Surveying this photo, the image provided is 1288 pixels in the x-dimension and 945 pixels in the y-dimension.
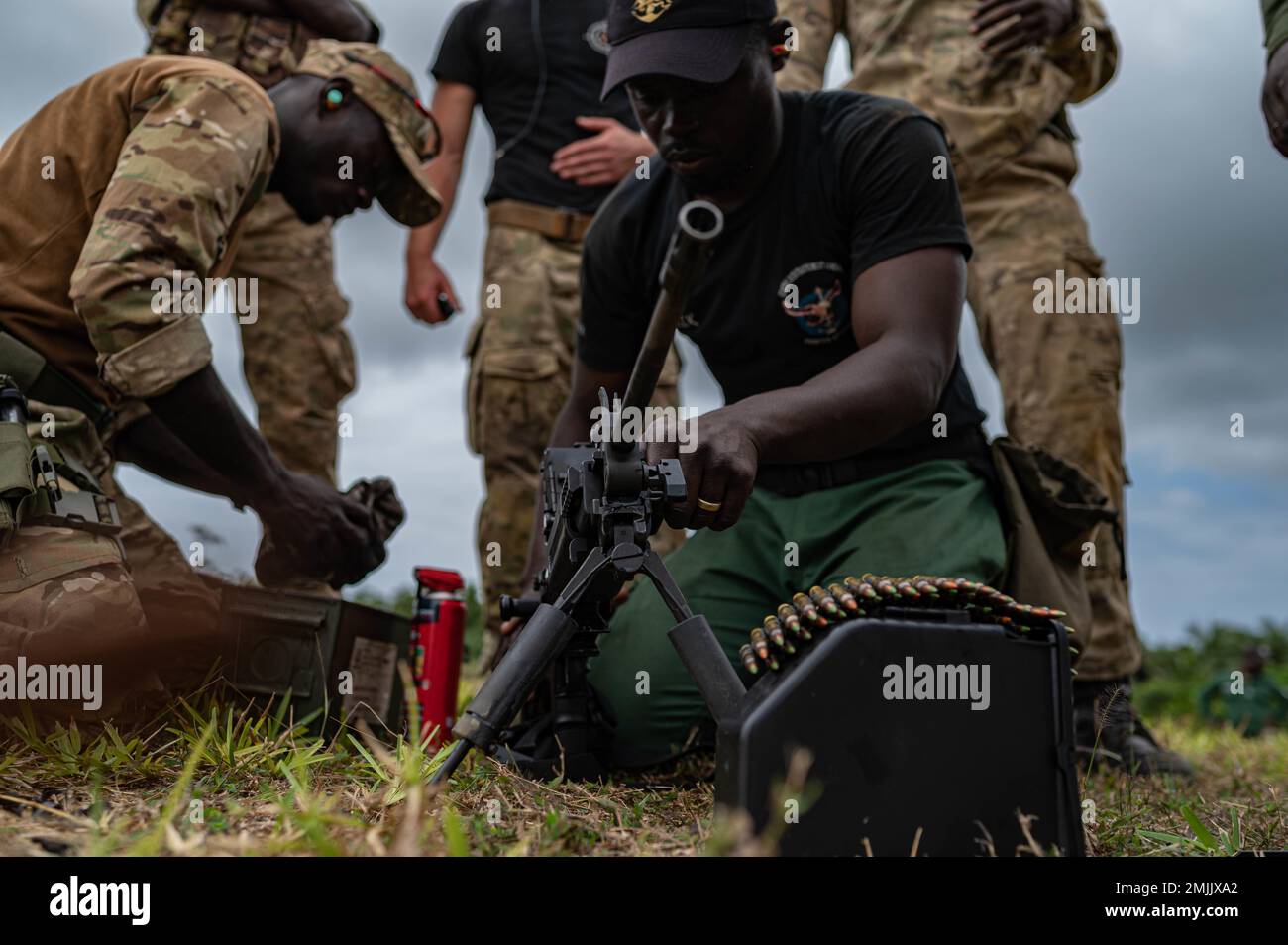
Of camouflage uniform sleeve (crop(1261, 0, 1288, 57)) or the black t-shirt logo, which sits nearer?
the black t-shirt logo

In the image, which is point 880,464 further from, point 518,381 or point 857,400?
point 518,381

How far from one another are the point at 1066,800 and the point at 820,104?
226cm

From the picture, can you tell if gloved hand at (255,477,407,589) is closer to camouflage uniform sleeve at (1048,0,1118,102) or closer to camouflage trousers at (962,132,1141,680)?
camouflage trousers at (962,132,1141,680)

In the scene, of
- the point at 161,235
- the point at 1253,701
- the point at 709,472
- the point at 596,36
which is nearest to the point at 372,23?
the point at 596,36

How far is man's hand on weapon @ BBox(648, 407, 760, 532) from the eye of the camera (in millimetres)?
2033

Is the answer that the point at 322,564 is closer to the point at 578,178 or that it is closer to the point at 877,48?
the point at 578,178

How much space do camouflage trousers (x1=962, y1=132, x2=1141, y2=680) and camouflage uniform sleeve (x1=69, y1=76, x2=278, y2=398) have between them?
8.84 feet

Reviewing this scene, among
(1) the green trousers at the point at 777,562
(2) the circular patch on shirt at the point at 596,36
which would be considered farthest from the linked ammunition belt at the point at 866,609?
(2) the circular patch on shirt at the point at 596,36

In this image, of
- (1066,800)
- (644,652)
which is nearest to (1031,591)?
(644,652)

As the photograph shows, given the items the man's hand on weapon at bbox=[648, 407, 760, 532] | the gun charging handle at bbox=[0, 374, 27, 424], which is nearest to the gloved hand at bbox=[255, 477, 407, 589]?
the gun charging handle at bbox=[0, 374, 27, 424]

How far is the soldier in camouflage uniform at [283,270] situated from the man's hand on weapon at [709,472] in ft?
11.6

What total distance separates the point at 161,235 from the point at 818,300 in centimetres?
177

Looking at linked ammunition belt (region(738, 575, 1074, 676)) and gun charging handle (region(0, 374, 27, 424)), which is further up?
gun charging handle (region(0, 374, 27, 424))

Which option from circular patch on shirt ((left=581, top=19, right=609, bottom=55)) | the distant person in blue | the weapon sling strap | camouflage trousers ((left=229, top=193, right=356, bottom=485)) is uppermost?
circular patch on shirt ((left=581, top=19, right=609, bottom=55))
